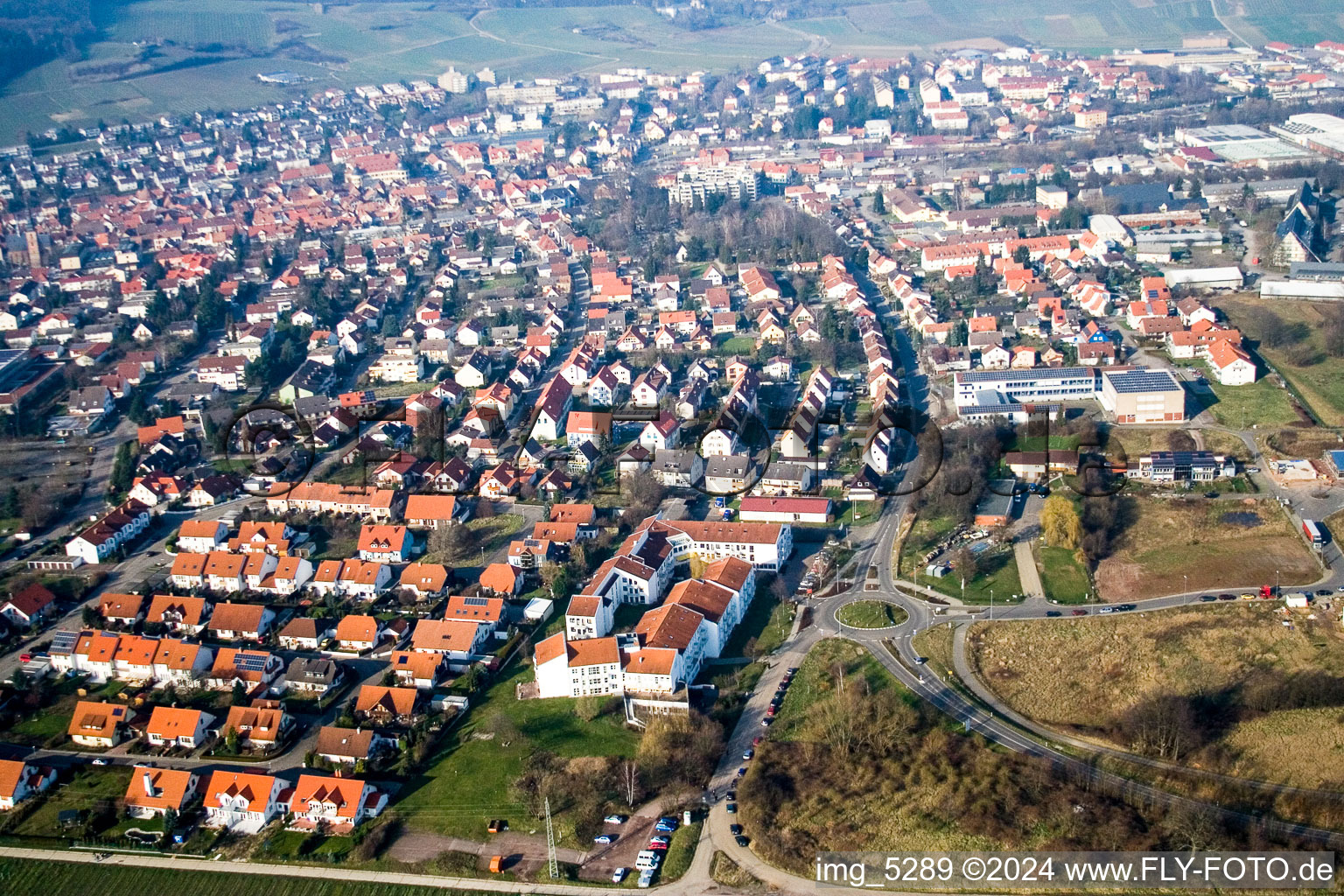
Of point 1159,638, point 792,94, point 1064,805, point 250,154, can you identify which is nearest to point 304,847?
point 1064,805

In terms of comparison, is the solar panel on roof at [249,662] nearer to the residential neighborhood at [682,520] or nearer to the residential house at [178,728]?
the residential neighborhood at [682,520]

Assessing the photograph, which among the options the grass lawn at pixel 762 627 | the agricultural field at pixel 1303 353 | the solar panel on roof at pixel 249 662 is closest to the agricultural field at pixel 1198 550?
the agricultural field at pixel 1303 353

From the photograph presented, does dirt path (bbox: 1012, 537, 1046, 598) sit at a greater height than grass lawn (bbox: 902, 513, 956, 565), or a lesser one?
greater

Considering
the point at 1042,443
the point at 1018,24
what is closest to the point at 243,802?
the point at 1042,443

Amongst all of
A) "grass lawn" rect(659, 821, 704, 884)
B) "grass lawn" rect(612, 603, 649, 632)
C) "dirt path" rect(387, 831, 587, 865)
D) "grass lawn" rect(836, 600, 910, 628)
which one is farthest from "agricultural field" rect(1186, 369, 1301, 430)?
"dirt path" rect(387, 831, 587, 865)

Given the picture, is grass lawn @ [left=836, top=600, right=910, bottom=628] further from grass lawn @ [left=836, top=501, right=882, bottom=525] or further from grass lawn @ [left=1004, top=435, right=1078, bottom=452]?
grass lawn @ [left=1004, top=435, right=1078, bottom=452]

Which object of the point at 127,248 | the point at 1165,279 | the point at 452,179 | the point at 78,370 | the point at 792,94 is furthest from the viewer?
the point at 792,94

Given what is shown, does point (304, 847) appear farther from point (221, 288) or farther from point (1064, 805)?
point (221, 288)
